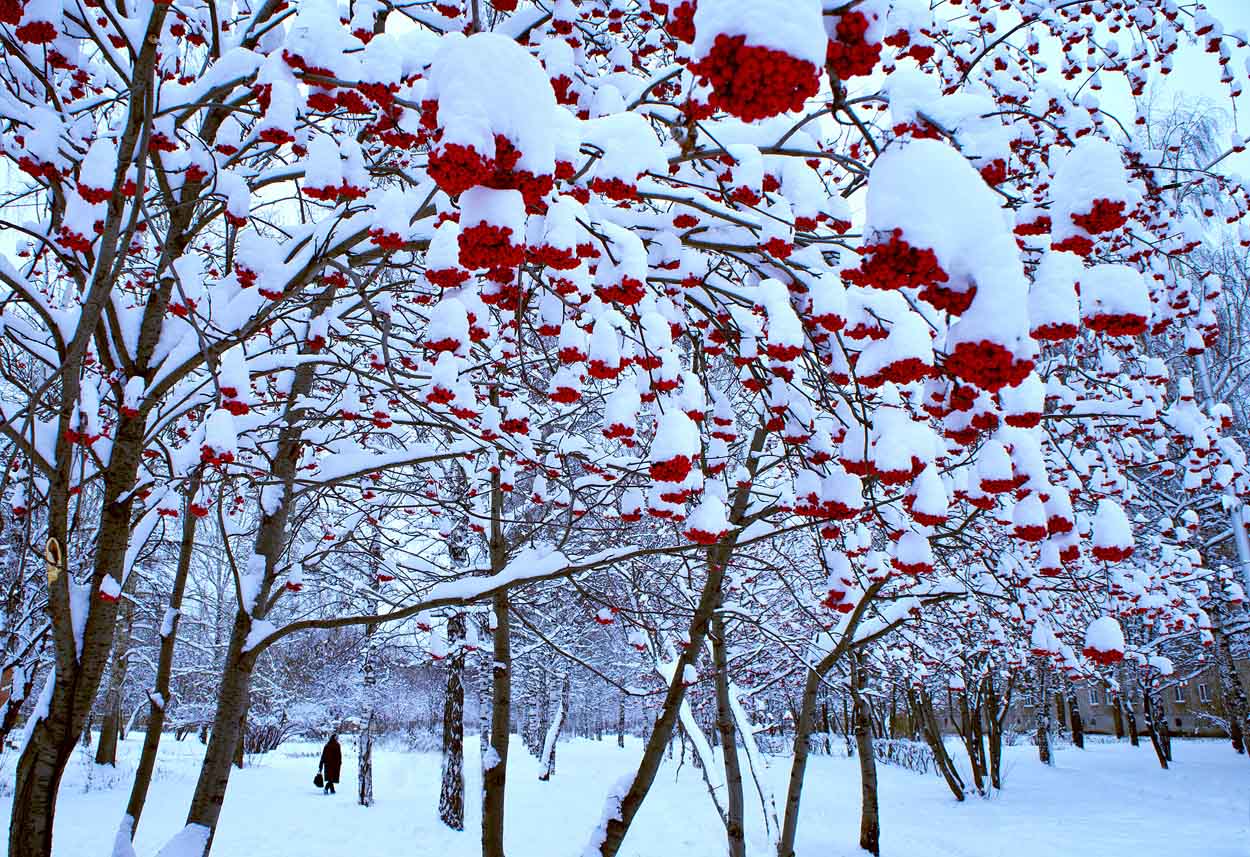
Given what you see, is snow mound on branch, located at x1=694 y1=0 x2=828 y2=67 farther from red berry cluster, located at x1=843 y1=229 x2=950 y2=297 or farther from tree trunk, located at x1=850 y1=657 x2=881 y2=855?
tree trunk, located at x1=850 y1=657 x2=881 y2=855

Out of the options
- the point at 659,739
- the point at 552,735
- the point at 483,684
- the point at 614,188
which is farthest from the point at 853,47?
the point at 483,684

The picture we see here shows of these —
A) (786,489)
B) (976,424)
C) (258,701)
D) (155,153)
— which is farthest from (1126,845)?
(258,701)

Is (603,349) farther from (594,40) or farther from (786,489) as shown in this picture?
(786,489)

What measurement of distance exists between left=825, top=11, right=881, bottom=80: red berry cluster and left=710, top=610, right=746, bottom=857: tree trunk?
5.34 m

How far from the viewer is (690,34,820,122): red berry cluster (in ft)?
4.32

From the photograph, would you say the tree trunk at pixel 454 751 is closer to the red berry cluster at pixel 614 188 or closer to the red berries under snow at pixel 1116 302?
the red berry cluster at pixel 614 188

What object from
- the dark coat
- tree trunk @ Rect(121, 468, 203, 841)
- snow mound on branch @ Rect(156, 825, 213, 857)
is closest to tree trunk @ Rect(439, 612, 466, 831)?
tree trunk @ Rect(121, 468, 203, 841)

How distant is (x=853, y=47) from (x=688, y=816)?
1651 cm

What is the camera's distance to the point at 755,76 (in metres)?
1.35

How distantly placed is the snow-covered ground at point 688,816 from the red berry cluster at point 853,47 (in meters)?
8.57

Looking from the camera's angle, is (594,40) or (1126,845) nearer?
(594,40)

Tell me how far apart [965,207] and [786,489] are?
399 cm

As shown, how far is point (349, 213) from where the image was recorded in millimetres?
3430

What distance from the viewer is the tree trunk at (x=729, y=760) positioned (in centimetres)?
677
